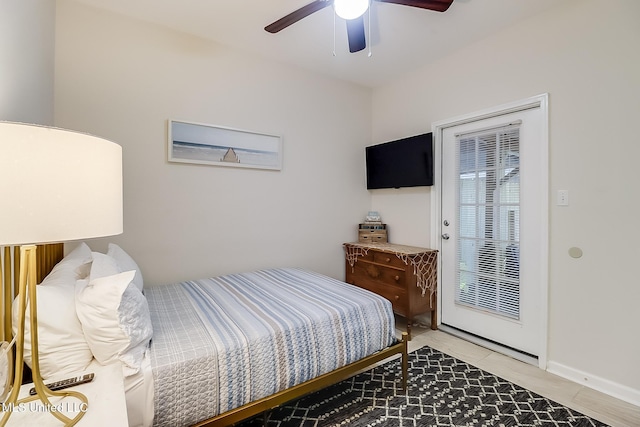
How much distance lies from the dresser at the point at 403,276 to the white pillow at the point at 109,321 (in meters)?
2.21

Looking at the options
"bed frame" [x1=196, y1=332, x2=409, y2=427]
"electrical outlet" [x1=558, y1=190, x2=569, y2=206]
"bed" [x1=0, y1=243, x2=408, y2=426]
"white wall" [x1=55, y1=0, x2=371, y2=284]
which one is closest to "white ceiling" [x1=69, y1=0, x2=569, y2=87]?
"white wall" [x1=55, y1=0, x2=371, y2=284]

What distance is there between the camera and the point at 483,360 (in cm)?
240

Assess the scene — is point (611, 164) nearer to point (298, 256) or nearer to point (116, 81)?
point (298, 256)

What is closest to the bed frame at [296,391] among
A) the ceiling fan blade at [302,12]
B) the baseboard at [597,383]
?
the baseboard at [597,383]

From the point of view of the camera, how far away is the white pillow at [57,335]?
3.61 feet

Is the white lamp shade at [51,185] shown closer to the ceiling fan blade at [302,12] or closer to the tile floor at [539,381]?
the ceiling fan blade at [302,12]

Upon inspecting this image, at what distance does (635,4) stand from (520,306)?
2.18 meters

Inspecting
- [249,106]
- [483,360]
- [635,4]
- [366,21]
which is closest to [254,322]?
[483,360]

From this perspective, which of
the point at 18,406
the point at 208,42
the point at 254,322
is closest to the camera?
the point at 18,406

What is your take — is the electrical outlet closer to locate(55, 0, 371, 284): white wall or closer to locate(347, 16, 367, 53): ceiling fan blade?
locate(347, 16, 367, 53): ceiling fan blade

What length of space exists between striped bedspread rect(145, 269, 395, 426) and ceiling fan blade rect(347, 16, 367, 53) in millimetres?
1778

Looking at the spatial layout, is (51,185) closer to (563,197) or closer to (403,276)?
(403,276)

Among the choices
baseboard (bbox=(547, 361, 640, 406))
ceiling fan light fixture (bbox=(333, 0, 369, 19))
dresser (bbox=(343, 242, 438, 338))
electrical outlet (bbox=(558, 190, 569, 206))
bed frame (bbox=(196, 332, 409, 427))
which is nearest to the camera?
bed frame (bbox=(196, 332, 409, 427))

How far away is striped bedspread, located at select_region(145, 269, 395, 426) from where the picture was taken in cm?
129
